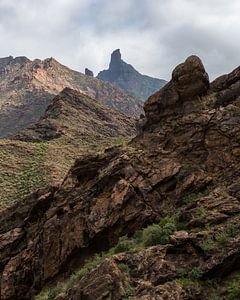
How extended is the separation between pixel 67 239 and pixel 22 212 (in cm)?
1025

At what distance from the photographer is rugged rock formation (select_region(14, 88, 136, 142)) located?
97.2 meters

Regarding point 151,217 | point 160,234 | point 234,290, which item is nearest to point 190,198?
point 151,217

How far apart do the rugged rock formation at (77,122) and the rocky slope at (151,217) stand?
6055 centimetres

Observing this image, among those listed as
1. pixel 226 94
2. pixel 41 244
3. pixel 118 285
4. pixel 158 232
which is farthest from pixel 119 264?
pixel 226 94

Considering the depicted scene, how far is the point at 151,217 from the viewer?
79.4ft

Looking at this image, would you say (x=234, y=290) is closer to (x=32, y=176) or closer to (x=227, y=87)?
(x=227, y=87)

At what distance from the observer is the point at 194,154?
2556cm

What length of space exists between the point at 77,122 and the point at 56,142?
50.5ft

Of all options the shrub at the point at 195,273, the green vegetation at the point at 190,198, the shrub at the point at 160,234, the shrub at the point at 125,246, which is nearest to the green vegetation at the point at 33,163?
the green vegetation at the point at 190,198

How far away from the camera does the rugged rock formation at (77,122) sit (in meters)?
97.2

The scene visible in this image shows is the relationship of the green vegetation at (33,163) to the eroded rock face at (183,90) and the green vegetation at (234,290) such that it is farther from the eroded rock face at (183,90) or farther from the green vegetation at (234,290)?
the green vegetation at (234,290)

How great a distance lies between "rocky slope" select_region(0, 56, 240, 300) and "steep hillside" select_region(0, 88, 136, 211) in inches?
1032

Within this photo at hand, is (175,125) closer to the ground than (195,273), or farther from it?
farther from it

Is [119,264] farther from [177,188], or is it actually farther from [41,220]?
[41,220]
